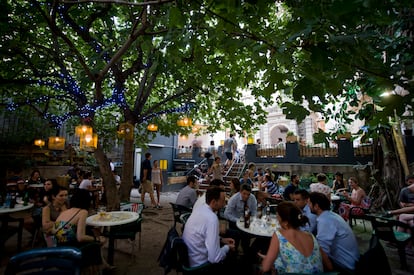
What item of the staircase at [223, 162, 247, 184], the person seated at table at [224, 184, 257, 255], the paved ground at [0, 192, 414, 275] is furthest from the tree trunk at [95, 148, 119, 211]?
the staircase at [223, 162, 247, 184]

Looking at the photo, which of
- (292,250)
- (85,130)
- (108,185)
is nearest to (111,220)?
(108,185)

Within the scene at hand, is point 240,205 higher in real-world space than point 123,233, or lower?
higher

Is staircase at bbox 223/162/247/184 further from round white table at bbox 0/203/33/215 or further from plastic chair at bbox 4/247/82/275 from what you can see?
plastic chair at bbox 4/247/82/275

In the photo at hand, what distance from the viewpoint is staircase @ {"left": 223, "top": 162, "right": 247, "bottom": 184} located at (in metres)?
13.5

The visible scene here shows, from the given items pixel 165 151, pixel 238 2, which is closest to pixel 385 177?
pixel 238 2

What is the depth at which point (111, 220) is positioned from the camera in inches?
144

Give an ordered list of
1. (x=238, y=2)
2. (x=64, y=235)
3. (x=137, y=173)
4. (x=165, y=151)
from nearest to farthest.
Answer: (x=238, y=2)
(x=64, y=235)
(x=137, y=173)
(x=165, y=151)

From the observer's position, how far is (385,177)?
23.7ft

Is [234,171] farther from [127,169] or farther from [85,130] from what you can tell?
[85,130]

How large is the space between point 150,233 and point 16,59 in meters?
5.76

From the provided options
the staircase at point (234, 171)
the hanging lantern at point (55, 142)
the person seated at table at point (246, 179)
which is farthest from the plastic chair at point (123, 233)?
the staircase at point (234, 171)

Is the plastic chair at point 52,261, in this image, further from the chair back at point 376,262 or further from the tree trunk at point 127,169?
the tree trunk at point 127,169

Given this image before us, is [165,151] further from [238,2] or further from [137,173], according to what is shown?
[238,2]

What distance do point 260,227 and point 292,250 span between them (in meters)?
1.42
